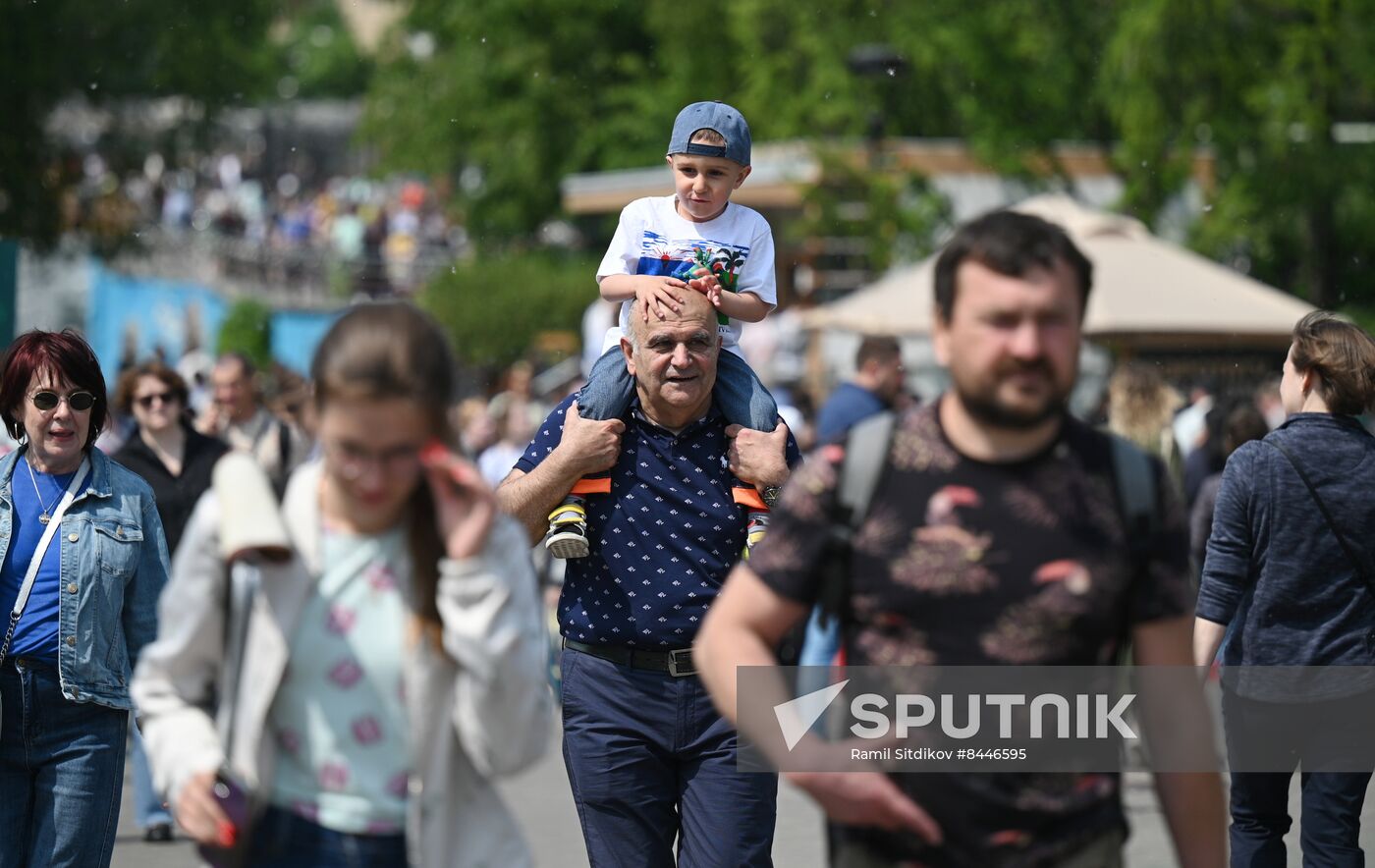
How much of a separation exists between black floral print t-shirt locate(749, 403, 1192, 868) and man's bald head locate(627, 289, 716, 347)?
1962mm

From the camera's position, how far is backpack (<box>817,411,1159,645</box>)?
344cm

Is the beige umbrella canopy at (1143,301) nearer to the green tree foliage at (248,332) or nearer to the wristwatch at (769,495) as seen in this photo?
the wristwatch at (769,495)

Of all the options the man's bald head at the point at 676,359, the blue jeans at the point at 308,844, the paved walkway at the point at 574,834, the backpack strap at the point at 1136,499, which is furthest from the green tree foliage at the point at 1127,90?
the blue jeans at the point at 308,844

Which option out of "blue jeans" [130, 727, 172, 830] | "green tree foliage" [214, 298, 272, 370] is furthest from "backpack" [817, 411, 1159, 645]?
"green tree foliage" [214, 298, 272, 370]

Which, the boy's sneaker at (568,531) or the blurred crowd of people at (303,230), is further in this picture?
the blurred crowd of people at (303,230)

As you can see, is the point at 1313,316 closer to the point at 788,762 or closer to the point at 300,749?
the point at 788,762

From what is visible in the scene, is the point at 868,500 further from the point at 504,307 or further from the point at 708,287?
the point at 504,307

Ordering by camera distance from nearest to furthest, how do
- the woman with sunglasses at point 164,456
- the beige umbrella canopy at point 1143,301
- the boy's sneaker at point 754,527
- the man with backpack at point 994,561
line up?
the man with backpack at point 994,561 → the boy's sneaker at point 754,527 → the woman with sunglasses at point 164,456 → the beige umbrella canopy at point 1143,301

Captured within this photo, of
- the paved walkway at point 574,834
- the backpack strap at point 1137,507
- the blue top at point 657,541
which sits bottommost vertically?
the paved walkway at point 574,834

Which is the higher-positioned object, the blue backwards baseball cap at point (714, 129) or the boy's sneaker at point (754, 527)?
the blue backwards baseball cap at point (714, 129)

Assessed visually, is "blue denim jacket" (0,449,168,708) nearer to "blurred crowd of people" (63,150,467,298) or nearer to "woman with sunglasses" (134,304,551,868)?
"woman with sunglasses" (134,304,551,868)

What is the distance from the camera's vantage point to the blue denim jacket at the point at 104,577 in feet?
18.6

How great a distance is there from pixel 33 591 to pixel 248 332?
26.0 meters

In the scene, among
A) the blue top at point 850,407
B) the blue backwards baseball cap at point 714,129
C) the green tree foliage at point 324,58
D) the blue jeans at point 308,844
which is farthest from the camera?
the green tree foliage at point 324,58
